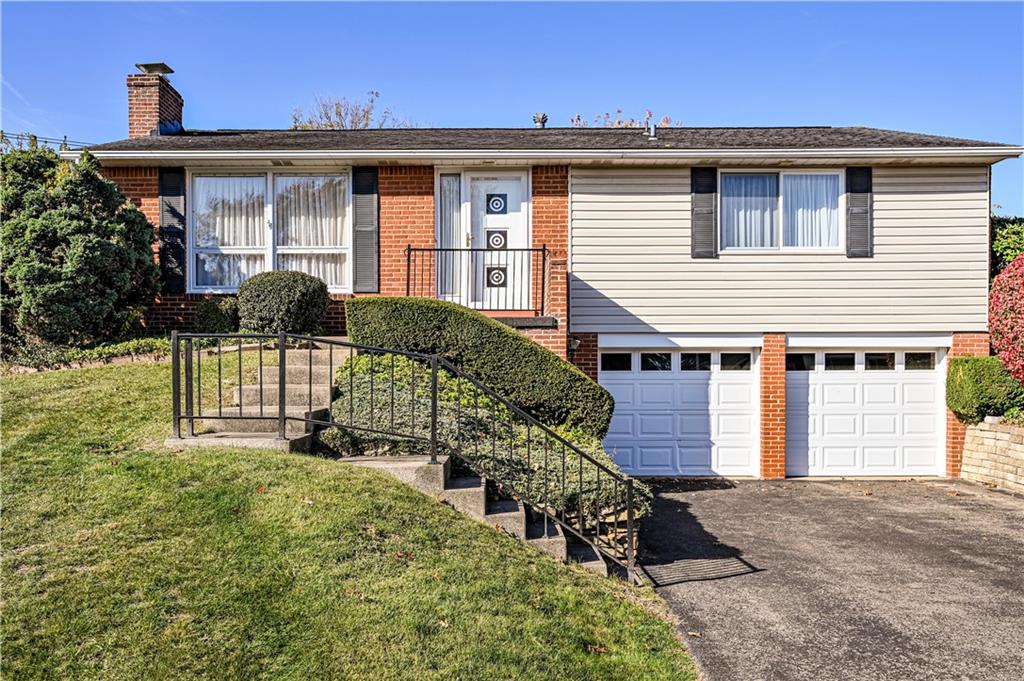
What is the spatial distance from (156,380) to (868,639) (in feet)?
26.0

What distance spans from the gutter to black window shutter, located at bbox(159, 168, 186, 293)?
49cm

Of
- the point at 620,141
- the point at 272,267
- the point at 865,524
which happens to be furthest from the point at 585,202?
the point at 865,524

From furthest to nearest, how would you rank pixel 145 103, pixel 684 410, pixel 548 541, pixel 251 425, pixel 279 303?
pixel 145 103 → pixel 684 410 → pixel 279 303 → pixel 251 425 → pixel 548 541

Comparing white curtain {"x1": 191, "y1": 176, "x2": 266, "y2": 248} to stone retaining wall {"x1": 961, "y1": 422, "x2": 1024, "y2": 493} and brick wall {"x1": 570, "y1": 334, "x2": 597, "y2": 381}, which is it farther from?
stone retaining wall {"x1": 961, "y1": 422, "x2": 1024, "y2": 493}

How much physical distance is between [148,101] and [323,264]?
5.34m

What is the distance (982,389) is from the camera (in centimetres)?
1099

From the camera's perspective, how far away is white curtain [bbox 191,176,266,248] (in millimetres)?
11672

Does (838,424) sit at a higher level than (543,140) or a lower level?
lower

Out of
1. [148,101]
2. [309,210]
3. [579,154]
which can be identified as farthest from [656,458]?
[148,101]

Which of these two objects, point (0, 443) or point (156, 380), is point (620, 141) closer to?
point (156, 380)

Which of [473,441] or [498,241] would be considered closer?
[473,441]

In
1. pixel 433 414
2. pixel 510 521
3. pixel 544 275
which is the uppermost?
pixel 544 275

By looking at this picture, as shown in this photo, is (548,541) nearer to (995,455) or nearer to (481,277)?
(481,277)

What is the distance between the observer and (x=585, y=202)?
1153 cm
